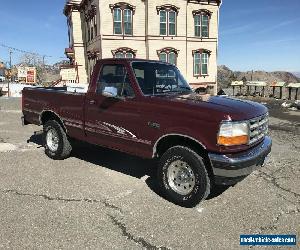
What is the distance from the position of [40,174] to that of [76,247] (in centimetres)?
290

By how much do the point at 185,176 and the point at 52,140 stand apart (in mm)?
3839

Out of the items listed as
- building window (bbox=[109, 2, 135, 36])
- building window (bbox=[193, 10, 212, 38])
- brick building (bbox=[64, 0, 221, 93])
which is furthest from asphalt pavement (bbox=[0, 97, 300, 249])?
building window (bbox=[193, 10, 212, 38])

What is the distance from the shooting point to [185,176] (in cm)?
503

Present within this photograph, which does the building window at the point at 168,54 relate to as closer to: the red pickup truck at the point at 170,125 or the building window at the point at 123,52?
the building window at the point at 123,52

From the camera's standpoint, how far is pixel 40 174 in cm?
642

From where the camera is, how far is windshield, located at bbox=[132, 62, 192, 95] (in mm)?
5660

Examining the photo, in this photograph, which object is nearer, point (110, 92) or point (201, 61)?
point (110, 92)

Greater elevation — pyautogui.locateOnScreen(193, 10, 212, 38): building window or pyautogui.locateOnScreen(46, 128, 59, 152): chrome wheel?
pyautogui.locateOnScreen(193, 10, 212, 38): building window

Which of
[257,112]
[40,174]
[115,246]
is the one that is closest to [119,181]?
[40,174]

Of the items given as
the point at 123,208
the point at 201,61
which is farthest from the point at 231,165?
the point at 201,61

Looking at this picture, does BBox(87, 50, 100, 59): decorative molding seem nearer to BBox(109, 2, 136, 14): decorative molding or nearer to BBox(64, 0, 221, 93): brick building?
BBox(64, 0, 221, 93): brick building

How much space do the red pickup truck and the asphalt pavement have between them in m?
0.50

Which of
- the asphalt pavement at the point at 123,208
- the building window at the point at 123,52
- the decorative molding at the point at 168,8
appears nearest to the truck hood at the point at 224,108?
the asphalt pavement at the point at 123,208

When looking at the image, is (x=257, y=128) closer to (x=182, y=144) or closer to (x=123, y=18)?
(x=182, y=144)
